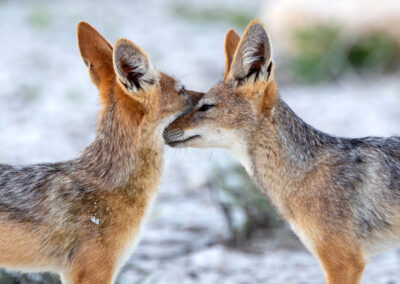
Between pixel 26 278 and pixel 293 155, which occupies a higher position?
pixel 293 155

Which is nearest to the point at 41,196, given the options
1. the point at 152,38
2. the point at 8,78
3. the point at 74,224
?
the point at 74,224

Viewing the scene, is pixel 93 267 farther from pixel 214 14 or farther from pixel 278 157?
pixel 214 14

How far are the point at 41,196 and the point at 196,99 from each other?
160 cm

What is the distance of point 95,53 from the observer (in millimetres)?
5777

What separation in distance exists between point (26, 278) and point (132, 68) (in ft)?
7.30

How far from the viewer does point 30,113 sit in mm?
11289

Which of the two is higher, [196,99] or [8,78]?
[8,78]

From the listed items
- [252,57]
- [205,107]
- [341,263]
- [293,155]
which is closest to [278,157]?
[293,155]

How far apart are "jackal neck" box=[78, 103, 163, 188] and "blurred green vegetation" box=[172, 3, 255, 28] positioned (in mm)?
12850

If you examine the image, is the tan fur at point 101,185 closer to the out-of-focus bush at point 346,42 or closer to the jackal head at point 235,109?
the jackal head at point 235,109

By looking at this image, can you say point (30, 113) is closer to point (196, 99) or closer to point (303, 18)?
point (196, 99)

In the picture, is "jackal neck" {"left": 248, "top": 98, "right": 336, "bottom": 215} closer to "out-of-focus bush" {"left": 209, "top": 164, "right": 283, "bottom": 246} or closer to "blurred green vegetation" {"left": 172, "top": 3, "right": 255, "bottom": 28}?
"out-of-focus bush" {"left": 209, "top": 164, "right": 283, "bottom": 246}

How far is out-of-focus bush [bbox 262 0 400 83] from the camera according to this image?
46.8ft

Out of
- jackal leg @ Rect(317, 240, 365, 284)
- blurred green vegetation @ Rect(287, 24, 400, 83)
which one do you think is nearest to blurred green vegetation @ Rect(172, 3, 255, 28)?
blurred green vegetation @ Rect(287, 24, 400, 83)
